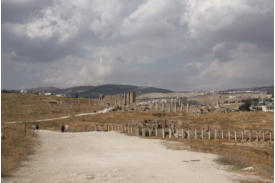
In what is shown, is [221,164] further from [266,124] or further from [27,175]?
[266,124]

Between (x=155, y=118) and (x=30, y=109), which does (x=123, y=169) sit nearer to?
(x=155, y=118)

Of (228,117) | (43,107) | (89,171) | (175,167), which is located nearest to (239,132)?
(228,117)

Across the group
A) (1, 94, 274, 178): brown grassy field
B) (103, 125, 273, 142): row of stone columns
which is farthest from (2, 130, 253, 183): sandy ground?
(103, 125, 273, 142): row of stone columns

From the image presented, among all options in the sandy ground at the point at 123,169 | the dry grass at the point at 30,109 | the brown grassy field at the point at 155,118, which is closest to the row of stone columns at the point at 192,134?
the brown grassy field at the point at 155,118

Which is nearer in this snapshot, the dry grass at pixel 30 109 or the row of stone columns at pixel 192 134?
the row of stone columns at pixel 192 134

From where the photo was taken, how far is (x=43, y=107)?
100938mm

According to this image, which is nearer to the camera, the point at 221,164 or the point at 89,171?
the point at 89,171

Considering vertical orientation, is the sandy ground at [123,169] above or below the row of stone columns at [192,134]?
above

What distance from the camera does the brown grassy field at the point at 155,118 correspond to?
2412 centimetres

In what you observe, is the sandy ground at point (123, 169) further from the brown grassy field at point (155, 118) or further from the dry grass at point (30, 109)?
the dry grass at point (30, 109)

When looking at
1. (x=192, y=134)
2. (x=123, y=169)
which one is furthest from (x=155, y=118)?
(x=123, y=169)

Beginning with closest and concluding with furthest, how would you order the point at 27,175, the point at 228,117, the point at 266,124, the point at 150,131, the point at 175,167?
the point at 27,175, the point at 175,167, the point at 150,131, the point at 266,124, the point at 228,117

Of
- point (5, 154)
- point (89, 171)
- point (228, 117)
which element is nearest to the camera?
point (89, 171)

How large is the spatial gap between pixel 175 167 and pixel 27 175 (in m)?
7.79
